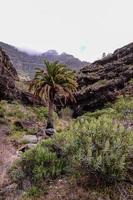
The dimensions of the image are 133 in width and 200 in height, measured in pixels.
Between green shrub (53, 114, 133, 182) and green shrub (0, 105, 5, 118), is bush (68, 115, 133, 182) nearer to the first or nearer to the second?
green shrub (53, 114, 133, 182)

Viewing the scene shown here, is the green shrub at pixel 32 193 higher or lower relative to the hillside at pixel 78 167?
lower

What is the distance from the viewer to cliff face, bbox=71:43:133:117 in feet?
178

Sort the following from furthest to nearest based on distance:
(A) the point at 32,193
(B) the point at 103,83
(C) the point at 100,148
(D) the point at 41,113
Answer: (B) the point at 103,83 → (D) the point at 41,113 → (C) the point at 100,148 → (A) the point at 32,193

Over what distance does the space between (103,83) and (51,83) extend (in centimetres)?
2223

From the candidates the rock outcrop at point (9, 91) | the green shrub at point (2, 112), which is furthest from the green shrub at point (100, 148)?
the rock outcrop at point (9, 91)

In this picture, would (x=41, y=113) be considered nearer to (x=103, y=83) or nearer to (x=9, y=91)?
(x=9, y=91)

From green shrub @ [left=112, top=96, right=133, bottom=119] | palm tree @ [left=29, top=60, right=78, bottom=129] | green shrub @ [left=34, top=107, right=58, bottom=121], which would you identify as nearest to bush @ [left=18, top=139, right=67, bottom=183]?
green shrub @ [left=112, top=96, right=133, bottom=119]

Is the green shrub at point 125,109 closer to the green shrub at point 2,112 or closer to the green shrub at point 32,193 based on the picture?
the green shrub at point 2,112

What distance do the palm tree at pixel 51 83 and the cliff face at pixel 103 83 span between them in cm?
1327

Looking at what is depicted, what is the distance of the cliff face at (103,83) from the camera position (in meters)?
A: 54.2

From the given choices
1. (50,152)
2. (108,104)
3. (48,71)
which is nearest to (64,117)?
(108,104)

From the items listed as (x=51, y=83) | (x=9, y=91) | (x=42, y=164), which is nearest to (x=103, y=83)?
(x=9, y=91)

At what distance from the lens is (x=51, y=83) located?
121 feet

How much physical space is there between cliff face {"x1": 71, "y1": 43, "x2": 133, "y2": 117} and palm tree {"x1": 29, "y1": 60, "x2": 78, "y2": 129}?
13270 mm
